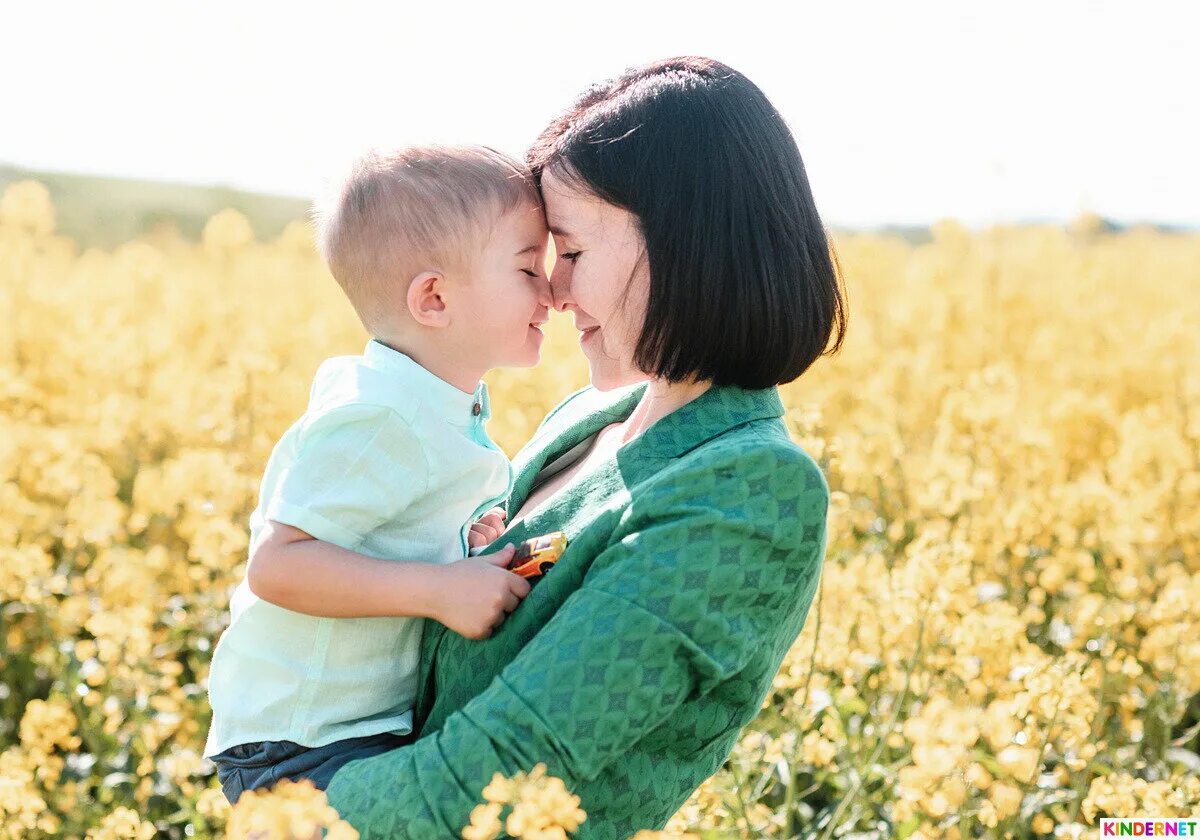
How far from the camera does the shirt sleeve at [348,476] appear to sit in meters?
1.58

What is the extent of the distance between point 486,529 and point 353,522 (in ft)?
1.25

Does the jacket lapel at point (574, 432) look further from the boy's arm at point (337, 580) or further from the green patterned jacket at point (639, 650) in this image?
the boy's arm at point (337, 580)

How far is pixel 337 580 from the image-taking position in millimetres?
1558

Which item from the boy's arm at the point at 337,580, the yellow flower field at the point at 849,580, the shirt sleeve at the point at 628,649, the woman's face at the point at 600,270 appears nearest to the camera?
the shirt sleeve at the point at 628,649

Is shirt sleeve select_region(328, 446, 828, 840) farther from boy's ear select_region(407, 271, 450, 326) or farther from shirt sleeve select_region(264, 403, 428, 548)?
boy's ear select_region(407, 271, 450, 326)

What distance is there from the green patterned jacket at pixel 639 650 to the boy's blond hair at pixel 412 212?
1.29ft

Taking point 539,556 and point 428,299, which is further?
point 428,299

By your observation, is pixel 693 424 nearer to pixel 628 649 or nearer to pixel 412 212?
pixel 628 649

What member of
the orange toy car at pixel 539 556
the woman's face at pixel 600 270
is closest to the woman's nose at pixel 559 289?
the woman's face at pixel 600 270

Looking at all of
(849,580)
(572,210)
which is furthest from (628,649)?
(849,580)

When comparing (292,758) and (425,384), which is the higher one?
(425,384)

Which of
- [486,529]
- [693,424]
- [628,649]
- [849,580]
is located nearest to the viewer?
[628,649]

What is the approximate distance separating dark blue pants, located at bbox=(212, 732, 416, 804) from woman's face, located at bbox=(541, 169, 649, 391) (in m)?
0.62

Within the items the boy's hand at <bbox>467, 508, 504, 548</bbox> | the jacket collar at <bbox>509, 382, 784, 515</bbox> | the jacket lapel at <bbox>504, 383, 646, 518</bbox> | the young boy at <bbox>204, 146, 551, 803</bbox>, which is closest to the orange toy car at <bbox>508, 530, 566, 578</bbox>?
the young boy at <bbox>204, 146, 551, 803</bbox>
